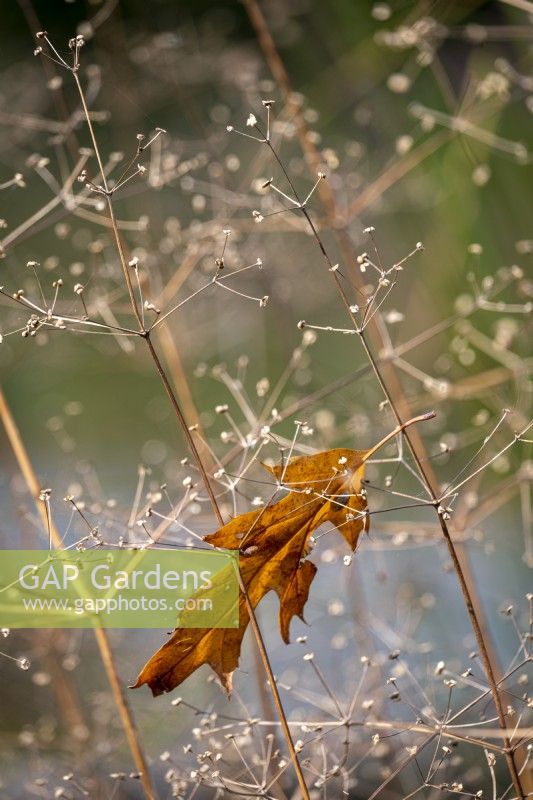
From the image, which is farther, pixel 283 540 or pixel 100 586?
pixel 100 586

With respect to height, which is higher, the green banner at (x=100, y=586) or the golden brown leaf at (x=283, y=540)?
the golden brown leaf at (x=283, y=540)

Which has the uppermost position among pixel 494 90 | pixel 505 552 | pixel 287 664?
pixel 494 90

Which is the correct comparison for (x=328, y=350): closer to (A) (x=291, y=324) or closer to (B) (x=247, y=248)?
(A) (x=291, y=324)

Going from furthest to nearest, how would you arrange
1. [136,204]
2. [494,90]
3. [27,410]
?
1. [27,410]
2. [136,204]
3. [494,90]

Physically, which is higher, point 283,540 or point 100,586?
point 283,540

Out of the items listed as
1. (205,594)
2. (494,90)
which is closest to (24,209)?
(494,90)
